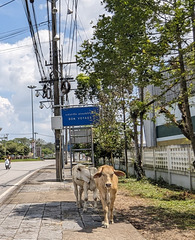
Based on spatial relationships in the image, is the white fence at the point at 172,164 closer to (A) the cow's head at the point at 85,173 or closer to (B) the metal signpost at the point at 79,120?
(B) the metal signpost at the point at 79,120

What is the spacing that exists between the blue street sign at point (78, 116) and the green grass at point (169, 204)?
427 cm

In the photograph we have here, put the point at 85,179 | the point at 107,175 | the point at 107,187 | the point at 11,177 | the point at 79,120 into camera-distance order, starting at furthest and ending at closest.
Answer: the point at 11,177
the point at 79,120
the point at 85,179
the point at 107,175
the point at 107,187

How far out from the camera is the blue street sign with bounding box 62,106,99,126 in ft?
→ 53.1

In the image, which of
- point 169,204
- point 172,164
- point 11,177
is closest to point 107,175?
point 169,204

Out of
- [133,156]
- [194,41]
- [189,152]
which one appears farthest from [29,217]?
[133,156]

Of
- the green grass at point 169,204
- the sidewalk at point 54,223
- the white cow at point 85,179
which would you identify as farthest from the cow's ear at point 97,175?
the green grass at point 169,204

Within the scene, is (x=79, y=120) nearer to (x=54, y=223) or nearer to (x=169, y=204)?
(x=169, y=204)

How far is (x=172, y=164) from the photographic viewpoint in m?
13.3

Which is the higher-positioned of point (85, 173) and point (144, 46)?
point (144, 46)

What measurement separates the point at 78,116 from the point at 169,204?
26.2ft

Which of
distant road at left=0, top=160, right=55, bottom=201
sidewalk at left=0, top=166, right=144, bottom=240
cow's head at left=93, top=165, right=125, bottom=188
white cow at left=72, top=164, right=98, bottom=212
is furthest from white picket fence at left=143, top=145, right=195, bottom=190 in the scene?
distant road at left=0, top=160, right=55, bottom=201

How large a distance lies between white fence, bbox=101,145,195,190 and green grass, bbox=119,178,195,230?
447 millimetres

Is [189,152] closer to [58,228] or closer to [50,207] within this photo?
[50,207]

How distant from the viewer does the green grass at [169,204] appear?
7.38 m
